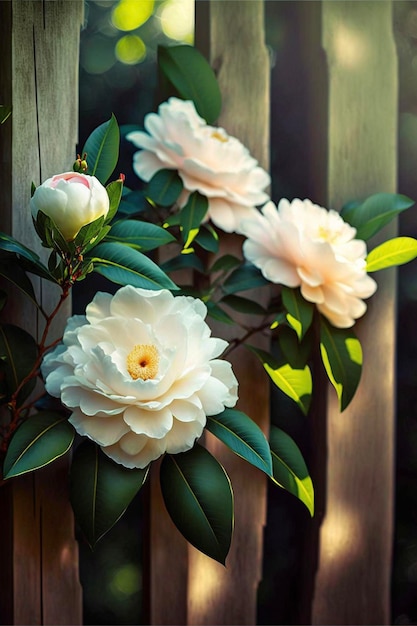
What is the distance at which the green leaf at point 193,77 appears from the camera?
40.1 inches

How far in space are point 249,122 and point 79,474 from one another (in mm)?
660

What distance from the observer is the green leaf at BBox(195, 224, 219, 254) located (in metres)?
1.00

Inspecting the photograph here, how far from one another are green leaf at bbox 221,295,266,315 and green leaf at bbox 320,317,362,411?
11 cm

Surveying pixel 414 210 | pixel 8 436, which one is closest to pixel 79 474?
pixel 8 436

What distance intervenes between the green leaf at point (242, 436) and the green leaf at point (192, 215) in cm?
27

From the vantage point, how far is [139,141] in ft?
3.32

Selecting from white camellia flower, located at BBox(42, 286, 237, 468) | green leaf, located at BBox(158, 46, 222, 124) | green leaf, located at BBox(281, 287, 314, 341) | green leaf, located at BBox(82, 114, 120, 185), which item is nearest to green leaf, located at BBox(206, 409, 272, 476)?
white camellia flower, located at BBox(42, 286, 237, 468)

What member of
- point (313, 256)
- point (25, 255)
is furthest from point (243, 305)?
point (25, 255)

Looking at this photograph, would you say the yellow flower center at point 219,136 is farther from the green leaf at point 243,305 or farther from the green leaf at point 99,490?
the green leaf at point 99,490

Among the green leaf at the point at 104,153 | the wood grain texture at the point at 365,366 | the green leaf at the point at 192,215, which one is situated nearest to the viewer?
the green leaf at the point at 104,153

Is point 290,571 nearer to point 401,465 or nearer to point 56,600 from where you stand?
point 401,465

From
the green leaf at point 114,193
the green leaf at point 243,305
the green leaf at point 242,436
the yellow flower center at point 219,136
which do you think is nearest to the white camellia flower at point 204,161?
the yellow flower center at point 219,136

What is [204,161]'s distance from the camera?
0.98 meters

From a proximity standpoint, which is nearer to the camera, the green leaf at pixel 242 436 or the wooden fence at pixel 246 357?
the green leaf at pixel 242 436
